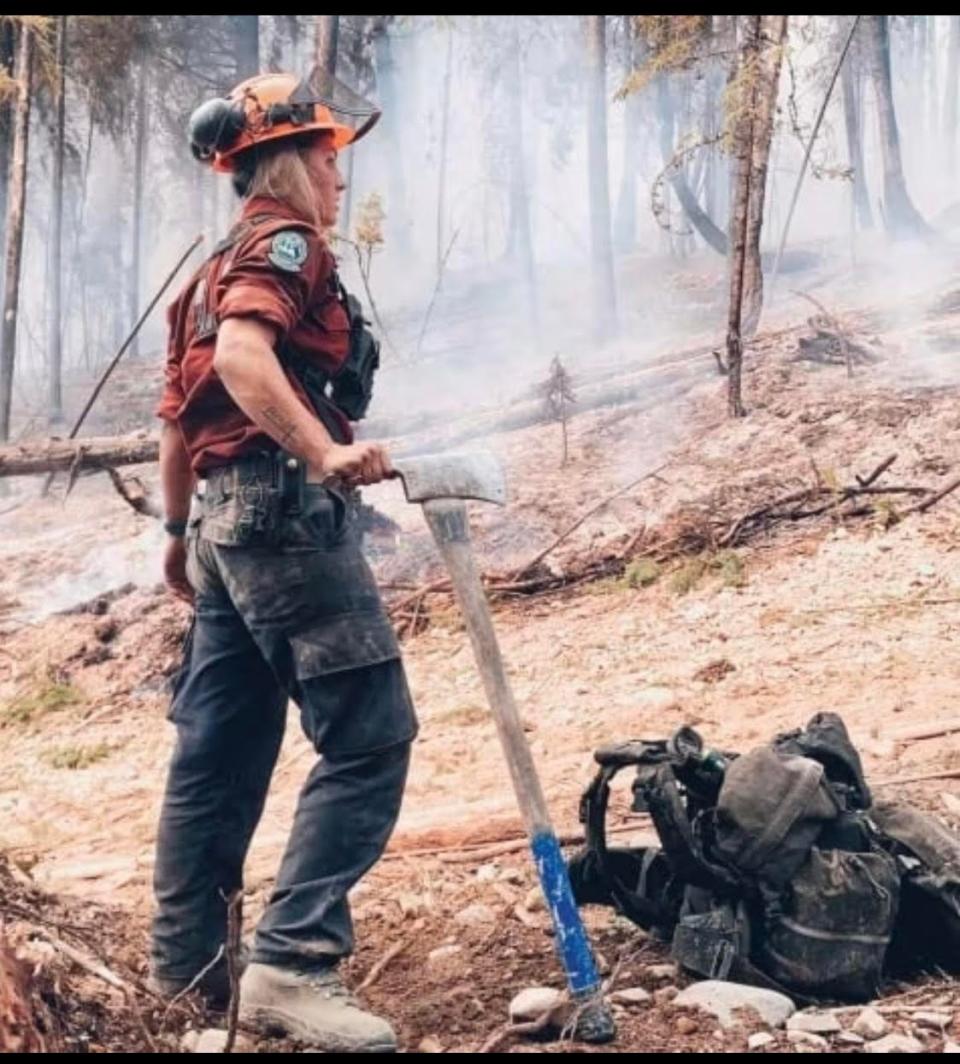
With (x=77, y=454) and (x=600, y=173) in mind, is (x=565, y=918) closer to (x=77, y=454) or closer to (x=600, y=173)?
(x=77, y=454)

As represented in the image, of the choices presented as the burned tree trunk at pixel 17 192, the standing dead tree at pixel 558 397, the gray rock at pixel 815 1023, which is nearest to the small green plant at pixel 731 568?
the standing dead tree at pixel 558 397

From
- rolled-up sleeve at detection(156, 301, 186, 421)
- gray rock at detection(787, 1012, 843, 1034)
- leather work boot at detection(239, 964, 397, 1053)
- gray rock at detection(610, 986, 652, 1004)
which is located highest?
rolled-up sleeve at detection(156, 301, 186, 421)

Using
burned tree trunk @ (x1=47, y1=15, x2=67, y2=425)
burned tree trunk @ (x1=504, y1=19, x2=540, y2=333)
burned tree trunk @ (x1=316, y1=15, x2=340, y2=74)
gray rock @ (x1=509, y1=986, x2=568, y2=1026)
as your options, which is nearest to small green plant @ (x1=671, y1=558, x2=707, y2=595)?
gray rock @ (x1=509, y1=986, x2=568, y2=1026)

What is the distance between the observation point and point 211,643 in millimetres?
2930

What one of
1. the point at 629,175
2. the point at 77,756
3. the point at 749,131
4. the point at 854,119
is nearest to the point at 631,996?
the point at 77,756

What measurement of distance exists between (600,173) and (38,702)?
13.7 meters

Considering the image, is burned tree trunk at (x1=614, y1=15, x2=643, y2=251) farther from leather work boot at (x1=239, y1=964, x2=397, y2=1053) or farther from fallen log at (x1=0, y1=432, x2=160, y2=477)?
leather work boot at (x1=239, y1=964, x2=397, y2=1053)

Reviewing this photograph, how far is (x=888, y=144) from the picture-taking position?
2172cm

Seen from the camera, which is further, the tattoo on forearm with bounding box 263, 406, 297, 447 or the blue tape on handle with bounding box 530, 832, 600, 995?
the blue tape on handle with bounding box 530, 832, 600, 995

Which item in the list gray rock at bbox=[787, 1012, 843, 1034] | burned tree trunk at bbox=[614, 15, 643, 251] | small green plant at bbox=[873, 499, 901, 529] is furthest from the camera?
burned tree trunk at bbox=[614, 15, 643, 251]

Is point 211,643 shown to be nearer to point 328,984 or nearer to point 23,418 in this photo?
point 328,984

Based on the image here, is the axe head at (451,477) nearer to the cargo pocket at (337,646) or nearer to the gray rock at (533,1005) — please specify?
the cargo pocket at (337,646)

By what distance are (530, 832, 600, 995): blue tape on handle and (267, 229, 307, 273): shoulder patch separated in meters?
1.28

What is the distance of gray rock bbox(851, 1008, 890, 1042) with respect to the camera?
2.55 metres
